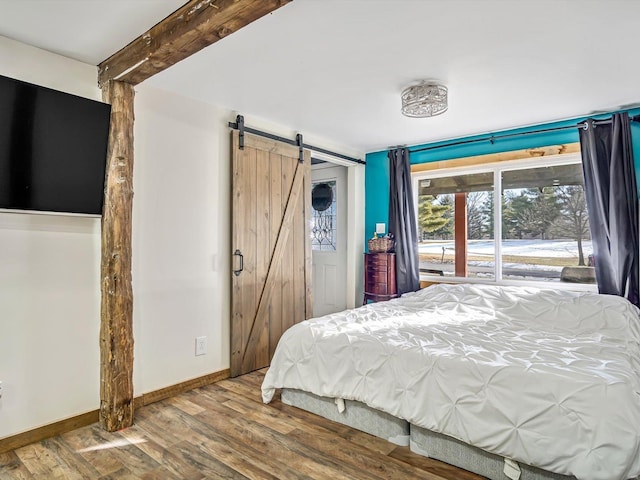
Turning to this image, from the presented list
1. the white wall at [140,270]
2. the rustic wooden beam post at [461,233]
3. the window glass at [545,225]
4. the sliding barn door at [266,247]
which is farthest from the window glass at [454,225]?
the white wall at [140,270]

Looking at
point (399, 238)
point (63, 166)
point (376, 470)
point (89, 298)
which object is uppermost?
point (63, 166)

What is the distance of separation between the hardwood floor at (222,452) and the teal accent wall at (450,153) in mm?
2830

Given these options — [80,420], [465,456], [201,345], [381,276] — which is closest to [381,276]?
[381,276]

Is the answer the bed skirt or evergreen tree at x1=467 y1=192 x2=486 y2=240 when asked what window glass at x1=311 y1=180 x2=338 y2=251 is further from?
the bed skirt

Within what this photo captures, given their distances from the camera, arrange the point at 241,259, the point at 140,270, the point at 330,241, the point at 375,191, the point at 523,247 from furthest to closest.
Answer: the point at 330,241
the point at 375,191
the point at 523,247
the point at 241,259
the point at 140,270

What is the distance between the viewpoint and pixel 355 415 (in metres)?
2.43

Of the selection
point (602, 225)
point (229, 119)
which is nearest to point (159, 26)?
point (229, 119)

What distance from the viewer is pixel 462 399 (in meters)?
1.93

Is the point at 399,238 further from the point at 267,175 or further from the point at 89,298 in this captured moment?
the point at 89,298

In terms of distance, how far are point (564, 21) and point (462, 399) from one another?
1.98 meters

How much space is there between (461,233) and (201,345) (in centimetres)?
294

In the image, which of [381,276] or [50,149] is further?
[381,276]

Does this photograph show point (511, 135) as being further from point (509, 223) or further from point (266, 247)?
point (266, 247)

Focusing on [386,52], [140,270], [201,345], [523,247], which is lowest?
[201,345]
